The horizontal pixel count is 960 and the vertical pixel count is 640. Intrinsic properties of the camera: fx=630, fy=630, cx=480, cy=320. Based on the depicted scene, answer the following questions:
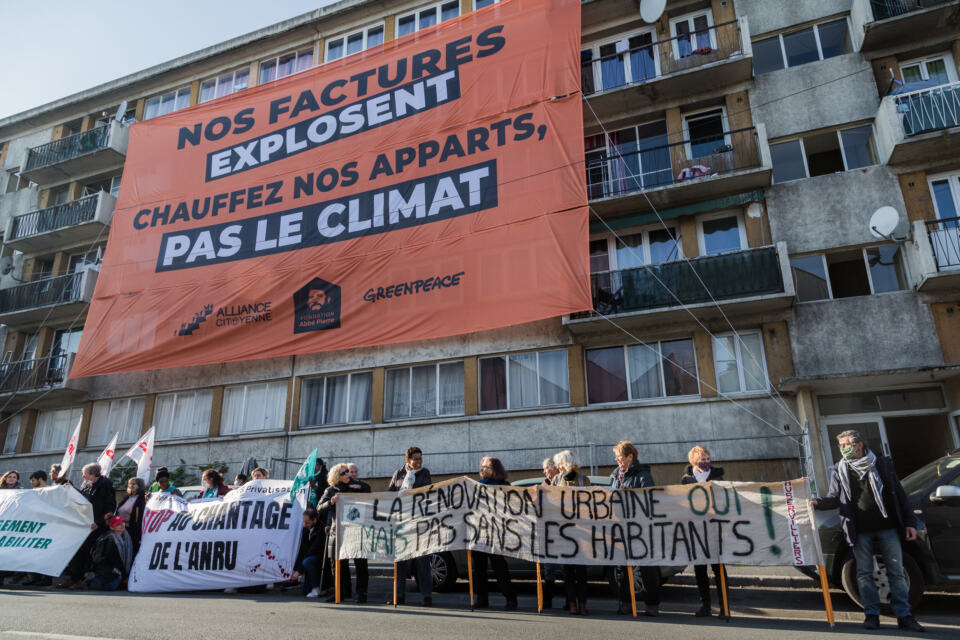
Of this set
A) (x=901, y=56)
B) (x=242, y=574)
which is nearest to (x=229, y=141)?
(x=242, y=574)

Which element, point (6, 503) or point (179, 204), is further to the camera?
point (179, 204)

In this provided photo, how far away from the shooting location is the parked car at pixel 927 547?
21.2ft

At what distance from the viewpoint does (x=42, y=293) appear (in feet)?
78.8

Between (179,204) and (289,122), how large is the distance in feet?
14.6

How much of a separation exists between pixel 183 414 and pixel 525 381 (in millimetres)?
11811

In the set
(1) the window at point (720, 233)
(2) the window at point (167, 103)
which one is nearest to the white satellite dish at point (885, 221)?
(1) the window at point (720, 233)

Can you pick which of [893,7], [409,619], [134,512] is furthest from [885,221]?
[134,512]

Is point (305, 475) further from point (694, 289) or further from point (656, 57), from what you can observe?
point (656, 57)

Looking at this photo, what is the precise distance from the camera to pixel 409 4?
22.4 metres

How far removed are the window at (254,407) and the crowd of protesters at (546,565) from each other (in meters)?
8.36

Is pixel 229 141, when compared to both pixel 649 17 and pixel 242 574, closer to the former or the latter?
pixel 649 17

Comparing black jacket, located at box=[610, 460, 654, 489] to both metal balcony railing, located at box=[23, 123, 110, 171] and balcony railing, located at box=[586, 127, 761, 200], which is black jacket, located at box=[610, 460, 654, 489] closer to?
balcony railing, located at box=[586, 127, 761, 200]

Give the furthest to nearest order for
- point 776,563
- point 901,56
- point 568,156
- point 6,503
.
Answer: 1. point 901,56
2. point 568,156
3. point 6,503
4. point 776,563

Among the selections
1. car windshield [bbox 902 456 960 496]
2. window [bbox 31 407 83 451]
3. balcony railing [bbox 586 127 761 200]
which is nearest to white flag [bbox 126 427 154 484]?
window [bbox 31 407 83 451]
